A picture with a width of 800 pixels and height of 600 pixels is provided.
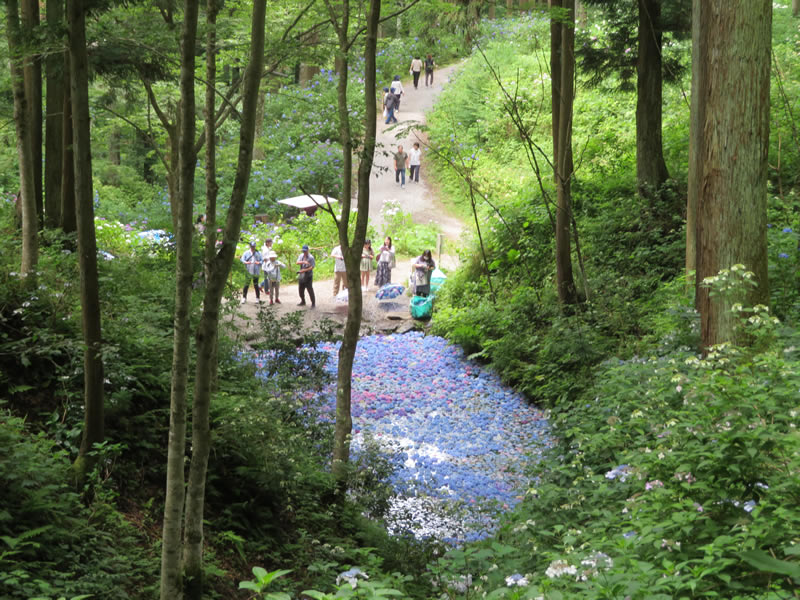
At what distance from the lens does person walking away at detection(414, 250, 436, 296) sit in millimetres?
16438

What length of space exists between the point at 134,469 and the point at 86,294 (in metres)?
1.90

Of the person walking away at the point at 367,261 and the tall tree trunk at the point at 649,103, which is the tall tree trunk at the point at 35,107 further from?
the tall tree trunk at the point at 649,103

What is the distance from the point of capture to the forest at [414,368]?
4172 millimetres

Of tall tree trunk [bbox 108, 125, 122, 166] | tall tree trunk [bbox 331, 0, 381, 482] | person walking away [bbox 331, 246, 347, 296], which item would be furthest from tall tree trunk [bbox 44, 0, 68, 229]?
tall tree trunk [bbox 108, 125, 122, 166]

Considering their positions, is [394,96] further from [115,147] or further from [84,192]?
[84,192]

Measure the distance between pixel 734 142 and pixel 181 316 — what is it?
4916mm

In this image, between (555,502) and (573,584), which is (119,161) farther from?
(573,584)

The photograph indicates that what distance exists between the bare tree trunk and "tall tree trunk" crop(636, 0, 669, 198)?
10.0 metres

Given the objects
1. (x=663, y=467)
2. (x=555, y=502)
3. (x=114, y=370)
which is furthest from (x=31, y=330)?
(x=663, y=467)

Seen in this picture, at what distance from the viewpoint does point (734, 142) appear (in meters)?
6.34

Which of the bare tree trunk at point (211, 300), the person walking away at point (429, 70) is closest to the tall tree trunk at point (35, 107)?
the bare tree trunk at point (211, 300)

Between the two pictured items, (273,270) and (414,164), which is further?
(414,164)

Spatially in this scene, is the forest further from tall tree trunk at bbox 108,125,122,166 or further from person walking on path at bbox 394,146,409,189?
person walking on path at bbox 394,146,409,189

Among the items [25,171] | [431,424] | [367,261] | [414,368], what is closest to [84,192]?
[25,171]
